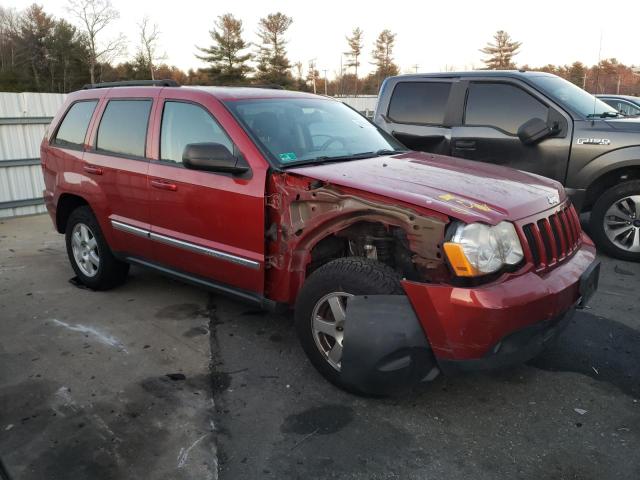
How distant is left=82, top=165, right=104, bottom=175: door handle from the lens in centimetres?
464

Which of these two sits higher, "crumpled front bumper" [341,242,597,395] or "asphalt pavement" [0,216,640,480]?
"crumpled front bumper" [341,242,597,395]

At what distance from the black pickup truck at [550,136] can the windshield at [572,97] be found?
0.01 metres

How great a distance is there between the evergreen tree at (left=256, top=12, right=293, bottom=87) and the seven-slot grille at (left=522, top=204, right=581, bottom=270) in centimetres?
5315

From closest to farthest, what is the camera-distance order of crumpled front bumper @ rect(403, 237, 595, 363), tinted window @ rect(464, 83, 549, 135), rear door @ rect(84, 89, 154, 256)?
1. crumpled front bumper @ rect(403, 237, 595, 363)
2. rear door @ rect(84, 89, 154, 256)
3. tinted window @ rect(464, 83, 549, 135)

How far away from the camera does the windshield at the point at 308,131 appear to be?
3.71 m

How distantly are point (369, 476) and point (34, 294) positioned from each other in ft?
12.7

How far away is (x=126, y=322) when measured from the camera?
442 cm

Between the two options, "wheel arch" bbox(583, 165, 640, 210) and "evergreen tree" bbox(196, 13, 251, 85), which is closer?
"wheel arch" bbox(583, 165, 640, 210)

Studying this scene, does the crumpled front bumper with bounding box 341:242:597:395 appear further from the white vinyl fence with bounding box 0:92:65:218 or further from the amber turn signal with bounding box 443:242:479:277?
the white vinyl fence with bounding box 0:92:65:218

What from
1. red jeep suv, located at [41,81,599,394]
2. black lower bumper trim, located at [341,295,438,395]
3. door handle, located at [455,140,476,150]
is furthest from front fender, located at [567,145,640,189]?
black lower bumper trim, located at [341,295,438,395]

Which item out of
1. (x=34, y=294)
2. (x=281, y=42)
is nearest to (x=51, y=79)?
(x=281, y=42)

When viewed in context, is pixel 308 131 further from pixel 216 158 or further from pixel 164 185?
pixel 164 185

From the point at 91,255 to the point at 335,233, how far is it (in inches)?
113

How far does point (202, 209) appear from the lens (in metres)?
3.81
